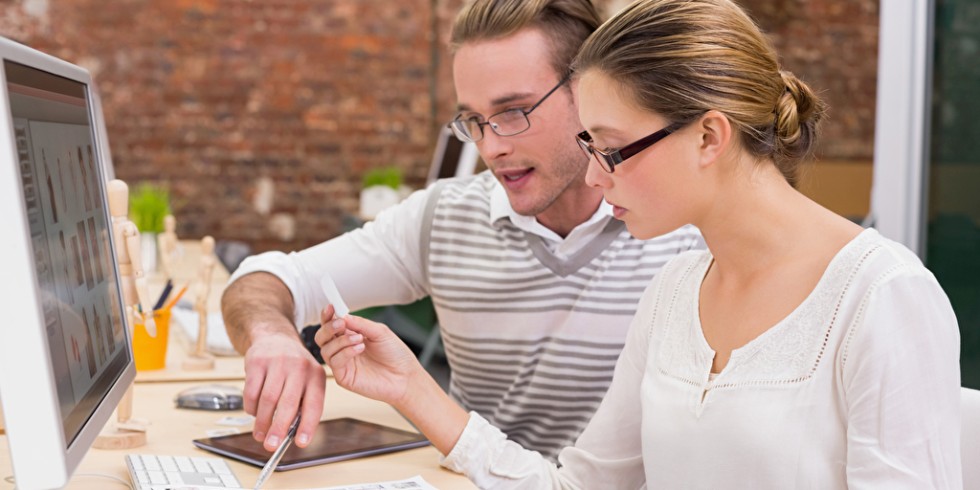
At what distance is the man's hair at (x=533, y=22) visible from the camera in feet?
5.51

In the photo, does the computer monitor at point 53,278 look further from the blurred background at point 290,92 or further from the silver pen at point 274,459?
the blurred background at point 290,92

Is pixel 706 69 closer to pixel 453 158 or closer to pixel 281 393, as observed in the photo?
pixel 281 393

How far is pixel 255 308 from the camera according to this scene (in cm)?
161

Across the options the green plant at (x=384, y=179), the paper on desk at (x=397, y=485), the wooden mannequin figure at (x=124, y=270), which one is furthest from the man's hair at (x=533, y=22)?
the green plant at (x=384, y=179)

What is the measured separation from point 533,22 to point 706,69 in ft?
1.91

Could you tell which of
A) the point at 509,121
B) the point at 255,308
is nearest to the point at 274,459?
the point at 255,308

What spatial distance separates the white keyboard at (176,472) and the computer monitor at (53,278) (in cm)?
10

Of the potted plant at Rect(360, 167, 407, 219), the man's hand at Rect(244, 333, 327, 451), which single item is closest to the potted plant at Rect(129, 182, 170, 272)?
the potted plant at Rect(360, 167, 407, 219)

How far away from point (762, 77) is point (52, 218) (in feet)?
2.55

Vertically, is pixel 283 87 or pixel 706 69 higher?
pixel 283 87

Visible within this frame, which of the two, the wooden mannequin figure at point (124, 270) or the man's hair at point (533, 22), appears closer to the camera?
the wooden mannequin figure at point (124, 270)

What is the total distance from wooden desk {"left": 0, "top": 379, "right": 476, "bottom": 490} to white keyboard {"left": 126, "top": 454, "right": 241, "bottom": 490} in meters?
0.02

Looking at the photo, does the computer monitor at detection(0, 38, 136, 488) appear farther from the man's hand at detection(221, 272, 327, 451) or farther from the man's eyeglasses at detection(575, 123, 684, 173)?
the man's eyeglasses at detection(575, 123, 684, 173)

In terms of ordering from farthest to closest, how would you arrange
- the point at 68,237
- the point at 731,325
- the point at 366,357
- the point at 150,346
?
the point at 150,346
the point at 366,357
the point at 731,325
the point at 68,237
